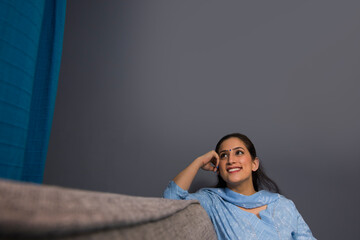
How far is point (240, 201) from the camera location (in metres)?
1.24

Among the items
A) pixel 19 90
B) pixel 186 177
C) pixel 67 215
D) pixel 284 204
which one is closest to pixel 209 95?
pixel 186 177

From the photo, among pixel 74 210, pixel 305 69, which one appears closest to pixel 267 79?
pixel 305 69

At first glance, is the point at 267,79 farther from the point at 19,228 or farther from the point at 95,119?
the point at 19,228

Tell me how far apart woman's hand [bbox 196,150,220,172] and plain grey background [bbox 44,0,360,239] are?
5.2 inches

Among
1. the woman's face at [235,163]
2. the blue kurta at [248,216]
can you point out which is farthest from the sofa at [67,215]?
the woman's face at [235,163]

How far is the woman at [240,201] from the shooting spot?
1107 mm

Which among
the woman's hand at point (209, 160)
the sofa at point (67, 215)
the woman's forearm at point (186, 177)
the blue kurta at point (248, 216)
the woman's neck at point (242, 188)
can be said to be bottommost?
the blue kurta at point (248, 216)

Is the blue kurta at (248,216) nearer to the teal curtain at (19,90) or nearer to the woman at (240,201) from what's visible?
the woman at (240,201)

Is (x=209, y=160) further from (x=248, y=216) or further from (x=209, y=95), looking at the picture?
(x=209, y=95)

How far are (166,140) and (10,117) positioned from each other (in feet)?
3.13

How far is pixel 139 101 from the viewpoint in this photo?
60.8 inches

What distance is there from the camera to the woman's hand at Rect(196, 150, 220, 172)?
4.50ft

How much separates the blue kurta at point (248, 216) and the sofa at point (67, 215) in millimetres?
865

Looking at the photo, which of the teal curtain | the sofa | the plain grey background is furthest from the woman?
the sofa
